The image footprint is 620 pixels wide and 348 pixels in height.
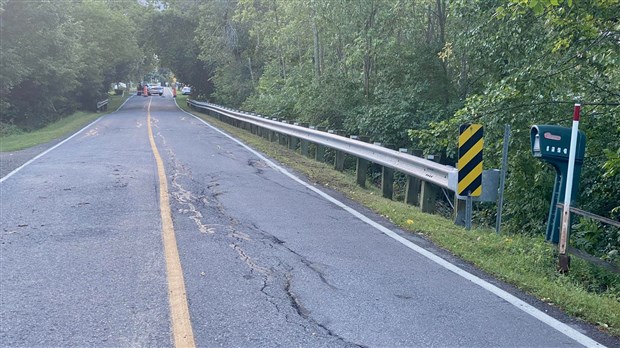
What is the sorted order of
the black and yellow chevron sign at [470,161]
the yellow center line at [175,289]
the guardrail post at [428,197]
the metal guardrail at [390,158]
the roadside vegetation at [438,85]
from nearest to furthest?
1. the yellow center line at [175,289]
2. the roadside vegetation at [438,85]
3. the black and yellow chevron sign at [470,161]
4. the metal guardrail at [390,158]
5. the guardrail post at [428,197]

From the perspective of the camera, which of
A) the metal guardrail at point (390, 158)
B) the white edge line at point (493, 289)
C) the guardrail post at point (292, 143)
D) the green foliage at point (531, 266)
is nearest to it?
the white edge line at point (493, 289)

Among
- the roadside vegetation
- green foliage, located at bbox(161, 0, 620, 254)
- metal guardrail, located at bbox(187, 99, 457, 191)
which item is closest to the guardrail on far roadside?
metal guardrail, located at bbox(187, 99, 457, 191)

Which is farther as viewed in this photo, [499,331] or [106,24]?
[106,24]

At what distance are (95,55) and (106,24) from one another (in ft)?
15.5

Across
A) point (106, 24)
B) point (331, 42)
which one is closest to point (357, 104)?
point (331, 42)

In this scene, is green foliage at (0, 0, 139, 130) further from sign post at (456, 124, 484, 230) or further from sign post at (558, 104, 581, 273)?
sign post at (558, 104, 581, 273)

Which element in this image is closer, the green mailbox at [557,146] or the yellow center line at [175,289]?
the yellow center line at [175,289]

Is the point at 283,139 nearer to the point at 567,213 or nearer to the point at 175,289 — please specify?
the point at 567,213

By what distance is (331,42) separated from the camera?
24984 mm

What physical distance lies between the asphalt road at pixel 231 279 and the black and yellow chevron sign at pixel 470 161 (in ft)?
4.49

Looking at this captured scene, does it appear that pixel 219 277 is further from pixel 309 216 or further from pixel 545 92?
pixel 545 92

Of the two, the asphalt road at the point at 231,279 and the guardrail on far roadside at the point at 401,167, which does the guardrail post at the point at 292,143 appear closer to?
the guardrail on far roadside at the point at 401,167

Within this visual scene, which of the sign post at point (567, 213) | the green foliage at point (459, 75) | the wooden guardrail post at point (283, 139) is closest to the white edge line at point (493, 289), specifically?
the sign post at point (567, 213)

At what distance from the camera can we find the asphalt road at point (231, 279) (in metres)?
4.53
